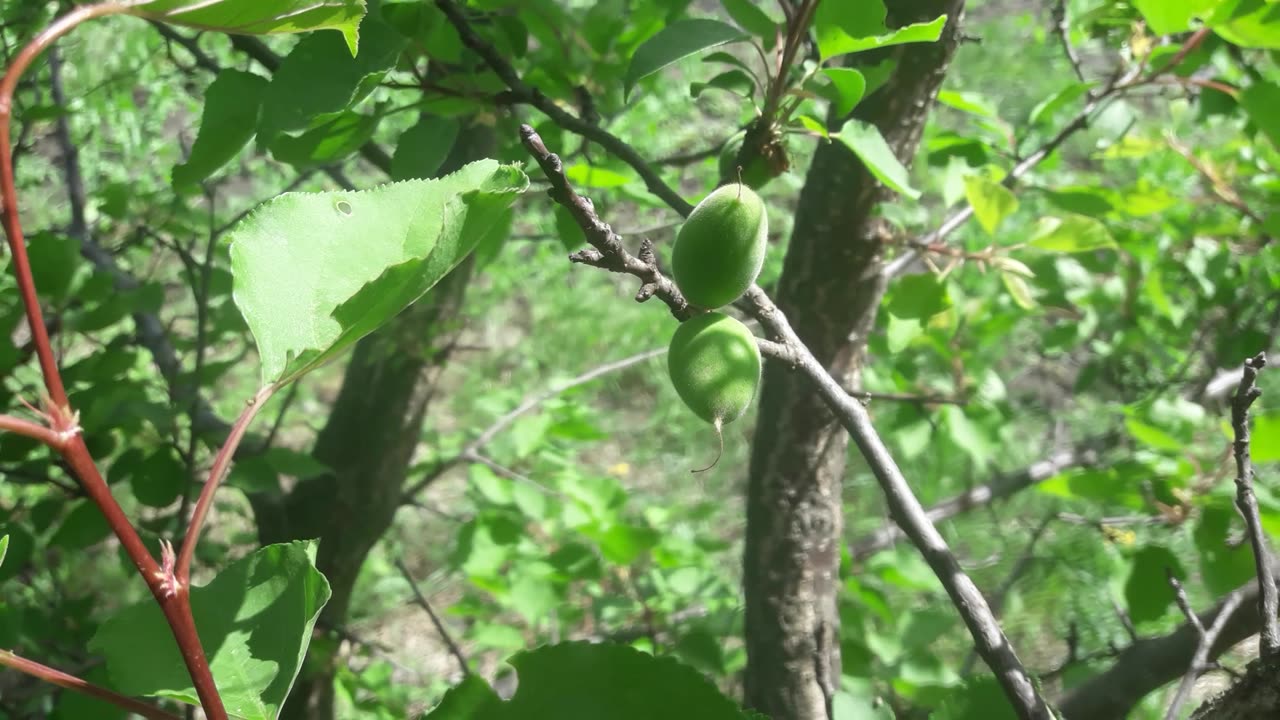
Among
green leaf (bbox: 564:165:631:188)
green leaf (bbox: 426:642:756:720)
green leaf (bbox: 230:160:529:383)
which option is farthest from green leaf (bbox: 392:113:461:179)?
green leaf (bbox: 426:642:756:720)

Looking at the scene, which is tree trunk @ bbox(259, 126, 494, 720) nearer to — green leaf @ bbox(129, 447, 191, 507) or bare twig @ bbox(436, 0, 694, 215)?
green leaf @ bbox(129, 447, 191, 507)

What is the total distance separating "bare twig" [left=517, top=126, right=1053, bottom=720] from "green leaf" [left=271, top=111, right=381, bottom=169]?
0.33 meters

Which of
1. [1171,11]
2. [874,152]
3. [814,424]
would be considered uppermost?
[1171,11]

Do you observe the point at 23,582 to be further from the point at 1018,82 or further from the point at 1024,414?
the point at 1018,82

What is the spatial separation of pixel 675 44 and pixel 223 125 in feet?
1.31

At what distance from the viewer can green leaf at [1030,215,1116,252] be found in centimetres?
104

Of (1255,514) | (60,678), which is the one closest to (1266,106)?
(1255,514)

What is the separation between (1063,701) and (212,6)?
0.99 m

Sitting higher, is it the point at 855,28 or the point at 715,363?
the point at 855,28

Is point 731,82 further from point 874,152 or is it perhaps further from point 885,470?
point 885,470

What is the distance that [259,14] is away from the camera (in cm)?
52

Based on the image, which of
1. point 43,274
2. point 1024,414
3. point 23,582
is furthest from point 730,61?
point 1024,414

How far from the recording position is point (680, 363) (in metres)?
0.57

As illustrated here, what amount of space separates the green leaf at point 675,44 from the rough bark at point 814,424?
0.85ft
